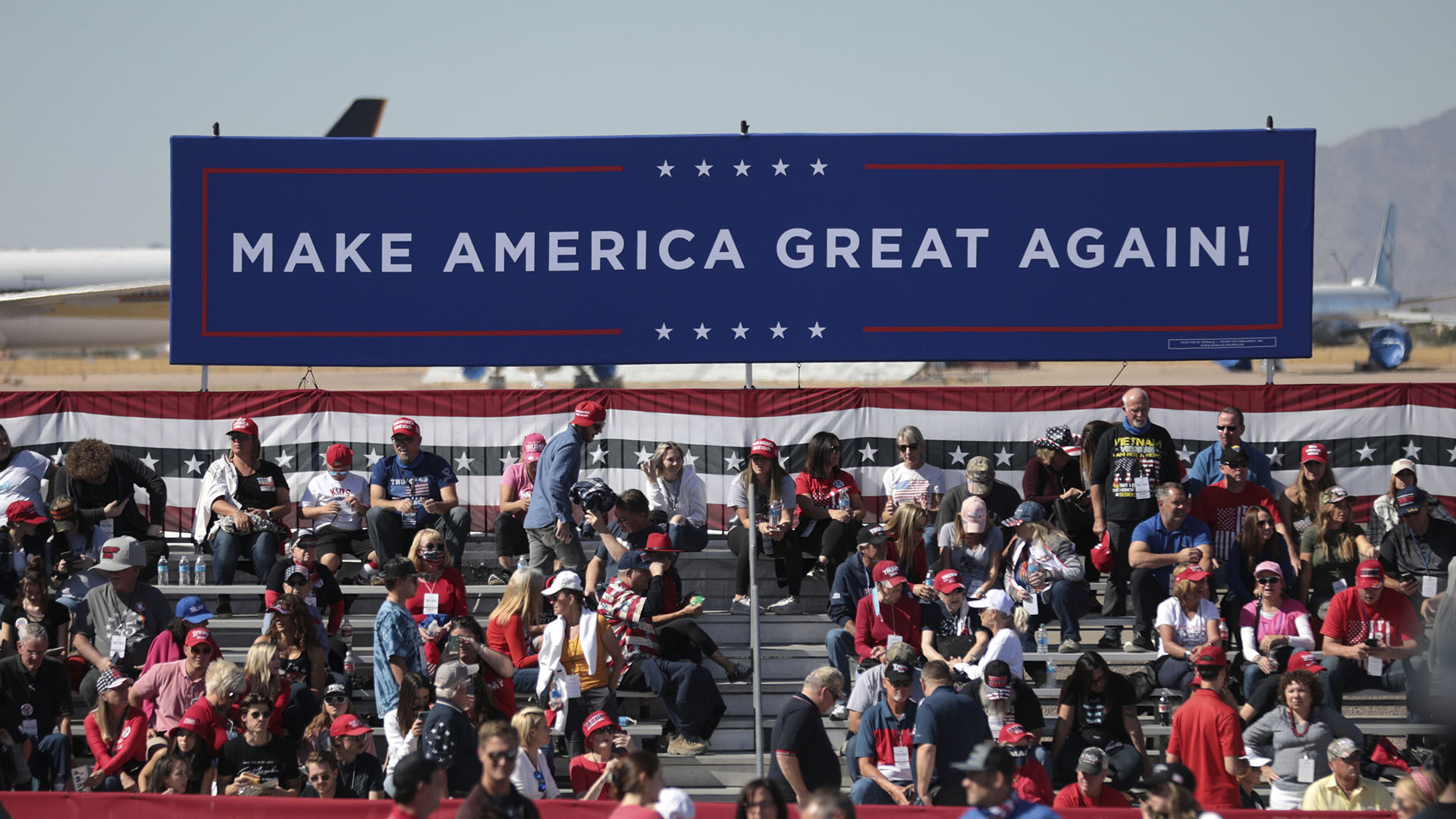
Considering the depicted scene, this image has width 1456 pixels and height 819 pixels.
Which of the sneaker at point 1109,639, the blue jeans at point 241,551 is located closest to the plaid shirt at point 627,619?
the blue jeans at point 241,551

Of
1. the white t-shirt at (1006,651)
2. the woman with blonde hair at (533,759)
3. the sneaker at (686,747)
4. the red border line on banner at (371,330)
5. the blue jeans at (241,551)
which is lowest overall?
the sneaker at (686,747)

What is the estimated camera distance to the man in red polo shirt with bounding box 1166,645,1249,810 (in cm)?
875

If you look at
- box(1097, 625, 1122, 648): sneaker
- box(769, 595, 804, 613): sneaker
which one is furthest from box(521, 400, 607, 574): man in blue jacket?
box(1097, 625, 1122, 648): sneaker

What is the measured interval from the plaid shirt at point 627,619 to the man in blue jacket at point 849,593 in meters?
1.30

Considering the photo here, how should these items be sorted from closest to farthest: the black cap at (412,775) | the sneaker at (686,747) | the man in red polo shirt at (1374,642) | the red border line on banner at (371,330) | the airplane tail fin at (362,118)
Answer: the black cap at (412,775), the sneaker at (686,747), the man in red polo shirt at (1374,642), the red border line on banner at (371,330), the airplane tail fin at (362,118)

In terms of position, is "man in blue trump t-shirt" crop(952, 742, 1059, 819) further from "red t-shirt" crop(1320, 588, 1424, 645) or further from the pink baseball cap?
the pink baseball cap

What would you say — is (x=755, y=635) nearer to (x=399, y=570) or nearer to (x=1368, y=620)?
(x=399, y=570)

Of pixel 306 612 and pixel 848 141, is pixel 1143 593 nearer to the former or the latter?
pixel 848 141

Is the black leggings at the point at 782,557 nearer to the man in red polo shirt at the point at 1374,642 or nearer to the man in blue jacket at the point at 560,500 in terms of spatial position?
the man in blue jacket at the point at 560,500

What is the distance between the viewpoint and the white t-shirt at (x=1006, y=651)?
9.64 metres

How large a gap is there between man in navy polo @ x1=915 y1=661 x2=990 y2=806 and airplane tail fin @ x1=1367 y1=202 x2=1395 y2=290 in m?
63.1

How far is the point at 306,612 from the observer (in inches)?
385

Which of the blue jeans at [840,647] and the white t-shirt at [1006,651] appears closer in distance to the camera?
the white t-shirt at [1006,651]

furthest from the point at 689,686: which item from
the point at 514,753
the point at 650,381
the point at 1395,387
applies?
the point at 650,381
